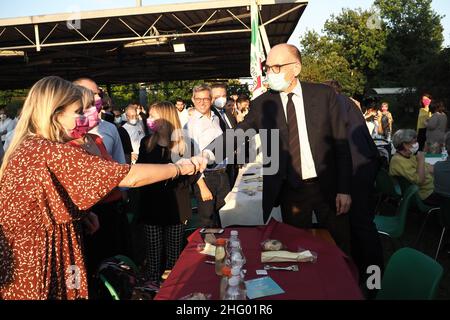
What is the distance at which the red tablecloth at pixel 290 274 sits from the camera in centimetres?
172

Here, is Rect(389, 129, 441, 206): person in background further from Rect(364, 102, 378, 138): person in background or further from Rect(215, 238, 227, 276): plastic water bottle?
Rect(364, 102, 378, 138): person in background

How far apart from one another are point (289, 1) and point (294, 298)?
7883 mm

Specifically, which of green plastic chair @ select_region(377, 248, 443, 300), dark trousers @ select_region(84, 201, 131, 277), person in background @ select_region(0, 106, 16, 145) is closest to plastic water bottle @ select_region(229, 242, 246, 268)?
green plastic chair @ select_region(377, 248, 443, 300)

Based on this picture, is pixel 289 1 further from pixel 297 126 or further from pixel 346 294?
pixel 346 294

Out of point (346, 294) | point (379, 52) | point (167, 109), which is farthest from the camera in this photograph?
point (379, 52)

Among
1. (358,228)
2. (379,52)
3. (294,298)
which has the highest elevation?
(379,52)

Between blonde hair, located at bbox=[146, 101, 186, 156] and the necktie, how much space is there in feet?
4.03

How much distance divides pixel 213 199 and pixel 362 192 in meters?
1.56

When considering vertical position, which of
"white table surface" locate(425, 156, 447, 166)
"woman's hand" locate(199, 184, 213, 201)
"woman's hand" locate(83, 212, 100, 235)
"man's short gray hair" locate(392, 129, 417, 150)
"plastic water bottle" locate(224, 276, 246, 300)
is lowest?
"woman's hand" locate(199, 184, 213, 201)

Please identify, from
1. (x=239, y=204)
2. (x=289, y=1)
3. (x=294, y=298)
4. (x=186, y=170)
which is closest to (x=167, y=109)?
(x=239, y=204)

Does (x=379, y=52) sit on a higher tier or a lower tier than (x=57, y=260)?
higher

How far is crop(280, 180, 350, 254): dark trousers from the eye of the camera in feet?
9.34

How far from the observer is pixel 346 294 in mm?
1669

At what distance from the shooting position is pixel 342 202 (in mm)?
2760
